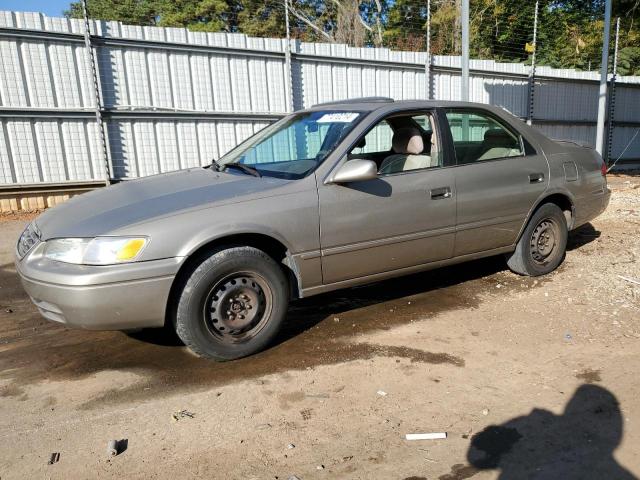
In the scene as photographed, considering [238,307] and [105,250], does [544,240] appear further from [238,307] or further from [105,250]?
[105,250]

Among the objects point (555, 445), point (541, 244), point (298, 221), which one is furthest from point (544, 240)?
point (555, 445)

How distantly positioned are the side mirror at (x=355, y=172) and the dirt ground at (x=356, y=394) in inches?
47.3

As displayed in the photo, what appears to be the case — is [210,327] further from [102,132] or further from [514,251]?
[102,132]

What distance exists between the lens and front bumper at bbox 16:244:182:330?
3145mm

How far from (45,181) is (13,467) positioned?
7.07 m

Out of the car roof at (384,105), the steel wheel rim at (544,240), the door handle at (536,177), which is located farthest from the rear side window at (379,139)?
the steel wheel rim at (544,240)

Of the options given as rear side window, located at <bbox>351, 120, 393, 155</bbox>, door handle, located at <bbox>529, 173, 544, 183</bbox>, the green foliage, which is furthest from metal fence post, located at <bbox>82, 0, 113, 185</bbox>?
the green foliage

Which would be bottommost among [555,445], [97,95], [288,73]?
[555,445]

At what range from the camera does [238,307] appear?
3596 mm

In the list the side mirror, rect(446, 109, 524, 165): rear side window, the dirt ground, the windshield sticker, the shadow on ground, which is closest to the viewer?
the shadow on ground

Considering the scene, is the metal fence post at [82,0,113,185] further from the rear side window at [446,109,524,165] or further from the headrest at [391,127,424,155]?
the rear side window at [446,109,524,165]

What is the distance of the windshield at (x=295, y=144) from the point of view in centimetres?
398

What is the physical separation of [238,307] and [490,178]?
8.15 ft

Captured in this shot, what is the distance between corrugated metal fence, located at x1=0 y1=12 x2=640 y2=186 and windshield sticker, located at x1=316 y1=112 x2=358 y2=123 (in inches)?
224
